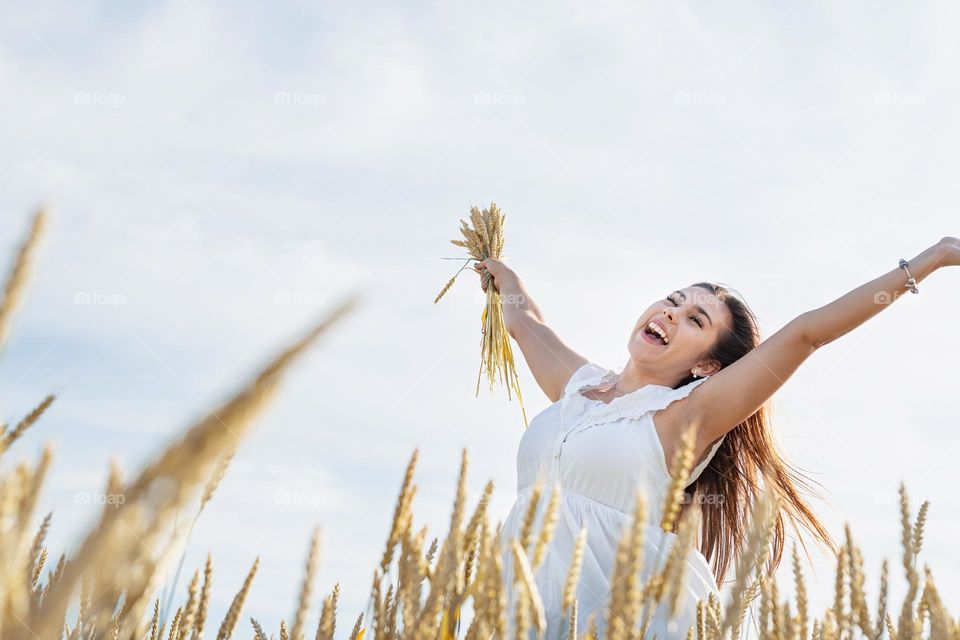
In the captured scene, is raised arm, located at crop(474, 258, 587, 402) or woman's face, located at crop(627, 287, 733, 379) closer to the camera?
woman's face, located at crop(627, 287, 733, 379)

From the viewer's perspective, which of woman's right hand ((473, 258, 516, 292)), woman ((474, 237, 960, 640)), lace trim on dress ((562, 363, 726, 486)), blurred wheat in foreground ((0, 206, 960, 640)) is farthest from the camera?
woman's right hand ((473, 258, 516, 292))

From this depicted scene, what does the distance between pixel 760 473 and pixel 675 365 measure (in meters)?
0.57

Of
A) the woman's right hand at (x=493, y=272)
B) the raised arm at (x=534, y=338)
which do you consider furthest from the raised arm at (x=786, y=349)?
the woman's right hand at (x=493, y=272)

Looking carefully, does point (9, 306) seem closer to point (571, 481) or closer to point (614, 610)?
point (614, 610)

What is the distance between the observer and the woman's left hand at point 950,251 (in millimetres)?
2629

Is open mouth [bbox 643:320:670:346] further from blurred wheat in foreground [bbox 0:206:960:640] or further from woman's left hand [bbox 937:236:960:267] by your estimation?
blurred wheat in foreground [bbox 0:206:960:640]

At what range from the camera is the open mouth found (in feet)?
11.5

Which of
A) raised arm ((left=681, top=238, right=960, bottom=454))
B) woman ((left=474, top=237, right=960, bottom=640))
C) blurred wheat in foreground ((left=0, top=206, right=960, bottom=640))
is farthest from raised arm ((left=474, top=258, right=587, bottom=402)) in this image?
blurred wheat in foreground ((left=0, top=206, right=960, bottom=640))

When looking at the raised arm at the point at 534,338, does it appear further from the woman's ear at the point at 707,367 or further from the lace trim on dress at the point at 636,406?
the woman's ear at the point at 707,367

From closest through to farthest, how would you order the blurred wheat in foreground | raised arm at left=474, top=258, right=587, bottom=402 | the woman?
the blurred wheat in foreground, the woman, raised arm at left=474, top=258, right=587, bottom=402

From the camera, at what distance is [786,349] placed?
279cm

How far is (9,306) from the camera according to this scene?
Result: 46cm

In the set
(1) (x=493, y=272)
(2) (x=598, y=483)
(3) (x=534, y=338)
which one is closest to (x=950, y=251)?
(2) (x=598, y=483)

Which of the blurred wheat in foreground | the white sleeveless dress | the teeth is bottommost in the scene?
the blurred wheat in foreground
